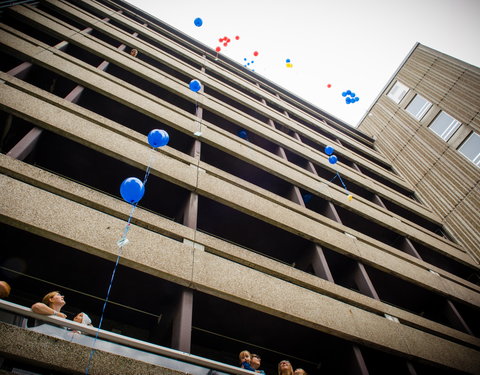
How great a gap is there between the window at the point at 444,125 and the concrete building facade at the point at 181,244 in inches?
207

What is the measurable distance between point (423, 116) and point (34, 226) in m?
16.4

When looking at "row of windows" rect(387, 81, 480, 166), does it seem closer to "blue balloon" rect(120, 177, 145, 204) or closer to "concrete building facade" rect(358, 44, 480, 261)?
"concrete building facade" rect(358, 44, 480, 261)

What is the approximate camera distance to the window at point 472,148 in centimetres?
1112

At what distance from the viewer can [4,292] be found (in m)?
3.06

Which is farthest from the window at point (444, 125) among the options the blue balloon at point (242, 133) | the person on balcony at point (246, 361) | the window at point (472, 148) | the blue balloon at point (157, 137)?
the person on balcony at point (246, 361)

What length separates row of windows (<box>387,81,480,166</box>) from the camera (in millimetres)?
11336

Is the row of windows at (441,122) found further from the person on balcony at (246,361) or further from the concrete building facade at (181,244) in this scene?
the person on balcony at (246,361)

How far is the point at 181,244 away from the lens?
4.69 meters

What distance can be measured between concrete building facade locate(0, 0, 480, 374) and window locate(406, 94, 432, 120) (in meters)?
7.18

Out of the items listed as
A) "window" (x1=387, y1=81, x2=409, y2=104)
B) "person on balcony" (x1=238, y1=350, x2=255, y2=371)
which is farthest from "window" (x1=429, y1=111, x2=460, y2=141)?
"person on balcony" (x1=238, y1=350, x2=255, y2=371)

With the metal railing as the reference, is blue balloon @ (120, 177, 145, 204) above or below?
above

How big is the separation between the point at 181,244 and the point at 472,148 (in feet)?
41.1

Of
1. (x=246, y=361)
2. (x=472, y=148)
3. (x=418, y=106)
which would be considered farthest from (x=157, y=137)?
(x=418, y=106)

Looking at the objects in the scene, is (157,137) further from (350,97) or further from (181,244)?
(350,97)
